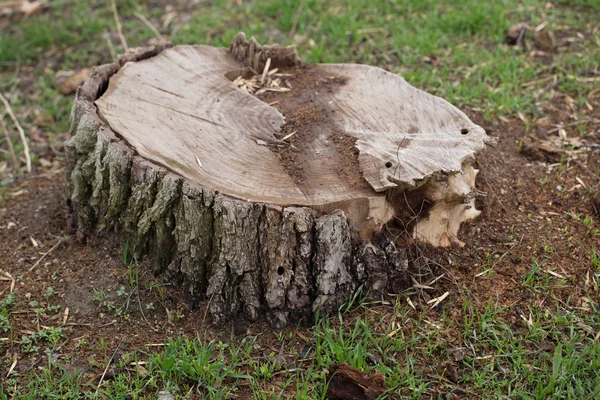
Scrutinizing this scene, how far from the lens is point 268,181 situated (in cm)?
301

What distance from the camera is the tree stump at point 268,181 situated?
293cm

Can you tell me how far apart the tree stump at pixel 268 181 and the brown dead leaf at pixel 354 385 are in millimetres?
370

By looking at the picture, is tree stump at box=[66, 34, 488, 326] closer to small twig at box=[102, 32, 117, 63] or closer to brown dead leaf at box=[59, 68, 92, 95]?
brown dead leaf at box=[59, 68, 92, 95]

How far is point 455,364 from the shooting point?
2.91 m

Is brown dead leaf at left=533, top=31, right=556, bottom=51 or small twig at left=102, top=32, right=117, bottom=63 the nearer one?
brown dead leaf at left=533, top=31, right=556, bottom=51

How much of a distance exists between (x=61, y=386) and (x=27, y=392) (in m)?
0.15

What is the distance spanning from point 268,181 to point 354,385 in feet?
3.06

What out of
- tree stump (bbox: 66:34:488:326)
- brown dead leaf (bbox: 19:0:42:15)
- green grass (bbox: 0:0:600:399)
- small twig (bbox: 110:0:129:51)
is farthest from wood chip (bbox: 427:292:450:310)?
brown dead leaf (bbox: 19:0:42:15)

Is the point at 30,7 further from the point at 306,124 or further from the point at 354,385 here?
the point at 354,385

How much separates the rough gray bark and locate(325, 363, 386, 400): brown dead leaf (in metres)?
0.37

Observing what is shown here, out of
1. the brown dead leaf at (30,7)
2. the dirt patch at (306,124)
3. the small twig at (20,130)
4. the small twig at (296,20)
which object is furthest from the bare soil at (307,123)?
the brown dead leaf at (30,7)

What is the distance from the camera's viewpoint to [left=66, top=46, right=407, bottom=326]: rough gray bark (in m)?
2.88

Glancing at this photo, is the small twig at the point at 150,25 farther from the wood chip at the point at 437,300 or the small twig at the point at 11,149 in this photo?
the wood chip at the point at 437,300

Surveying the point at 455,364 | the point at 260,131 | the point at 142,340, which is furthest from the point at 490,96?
the point at 142,340
